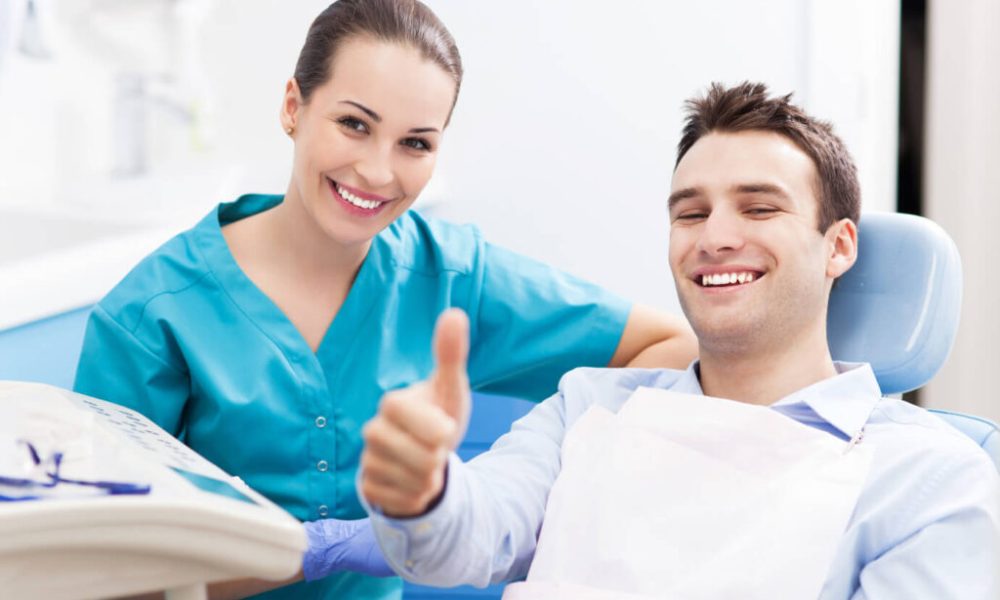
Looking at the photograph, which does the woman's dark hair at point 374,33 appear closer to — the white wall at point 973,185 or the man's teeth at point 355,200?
the man's teeth at point 355,200

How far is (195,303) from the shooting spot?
56.6 inches

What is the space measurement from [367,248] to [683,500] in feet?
1.93

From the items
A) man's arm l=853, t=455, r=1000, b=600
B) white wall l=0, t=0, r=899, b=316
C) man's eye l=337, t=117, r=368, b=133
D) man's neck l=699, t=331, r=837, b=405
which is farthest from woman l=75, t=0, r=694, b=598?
white wall l=0, t=0, r=899, b=316

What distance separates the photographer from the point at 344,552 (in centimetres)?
128

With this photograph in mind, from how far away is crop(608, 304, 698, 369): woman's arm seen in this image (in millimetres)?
1500

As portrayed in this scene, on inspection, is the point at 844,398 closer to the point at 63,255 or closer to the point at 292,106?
the point at 292,106

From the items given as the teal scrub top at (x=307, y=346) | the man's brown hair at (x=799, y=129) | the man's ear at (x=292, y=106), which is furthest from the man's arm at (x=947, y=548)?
the man's ear at (x=292, y=106)

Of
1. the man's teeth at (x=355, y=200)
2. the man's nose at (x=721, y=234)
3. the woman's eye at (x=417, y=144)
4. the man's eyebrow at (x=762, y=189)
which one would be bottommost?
the man's nose at (x=721, y=234)

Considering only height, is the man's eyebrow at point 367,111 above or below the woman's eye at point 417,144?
above

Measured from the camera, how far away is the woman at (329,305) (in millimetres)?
1397

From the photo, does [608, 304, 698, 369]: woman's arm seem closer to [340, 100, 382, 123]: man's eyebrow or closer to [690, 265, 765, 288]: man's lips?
[690, 265, 765, 288]: man's lips

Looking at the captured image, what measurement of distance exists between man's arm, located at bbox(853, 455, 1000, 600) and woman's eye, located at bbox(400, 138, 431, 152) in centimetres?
71

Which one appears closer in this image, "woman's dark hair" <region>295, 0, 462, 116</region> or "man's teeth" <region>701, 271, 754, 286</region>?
"man's teeth" <region>701, 271, 754, 286</region>

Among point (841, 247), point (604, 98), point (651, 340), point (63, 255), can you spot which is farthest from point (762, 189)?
point (604, 98)
